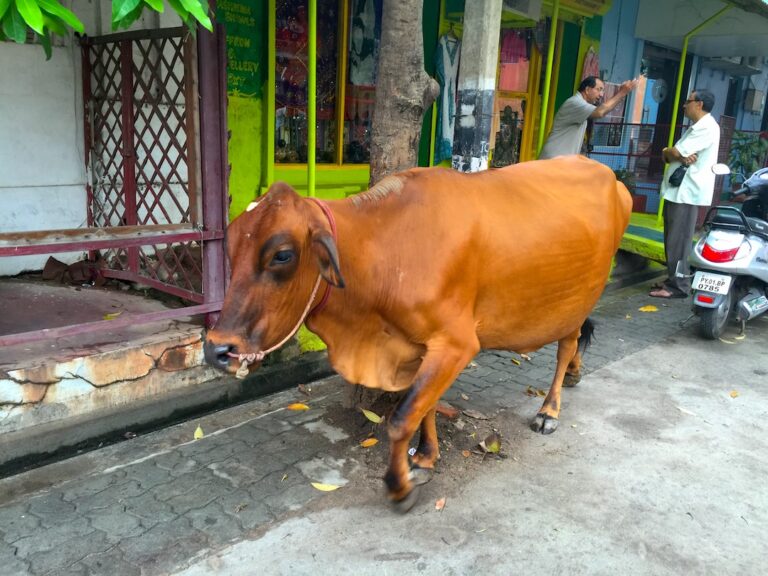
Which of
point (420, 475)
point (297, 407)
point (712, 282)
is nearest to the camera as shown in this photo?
point (420, 475)

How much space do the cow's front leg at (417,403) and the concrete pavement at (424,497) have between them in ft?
0.51

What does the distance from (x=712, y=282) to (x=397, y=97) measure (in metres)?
3.30

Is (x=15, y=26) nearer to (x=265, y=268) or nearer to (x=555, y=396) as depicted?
(x=265, y=268)

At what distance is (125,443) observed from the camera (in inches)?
136

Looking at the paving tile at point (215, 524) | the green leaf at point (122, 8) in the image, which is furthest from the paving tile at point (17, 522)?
the green leaf at point (122, 8)

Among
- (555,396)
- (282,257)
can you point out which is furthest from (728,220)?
(282,257)

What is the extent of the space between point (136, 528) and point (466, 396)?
2.16 m

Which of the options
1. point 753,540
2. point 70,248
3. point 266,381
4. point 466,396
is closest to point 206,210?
point 70,248

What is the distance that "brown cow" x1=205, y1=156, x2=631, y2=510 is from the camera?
2377mm

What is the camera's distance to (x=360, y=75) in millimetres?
6441

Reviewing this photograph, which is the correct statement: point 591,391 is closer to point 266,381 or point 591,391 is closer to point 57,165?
point 266,381

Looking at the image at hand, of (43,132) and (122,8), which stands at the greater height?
(122,8)

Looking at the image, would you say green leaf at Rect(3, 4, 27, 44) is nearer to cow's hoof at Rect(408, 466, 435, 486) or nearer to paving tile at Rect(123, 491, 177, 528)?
paving tile at Rect(123, 491, 177, 528)

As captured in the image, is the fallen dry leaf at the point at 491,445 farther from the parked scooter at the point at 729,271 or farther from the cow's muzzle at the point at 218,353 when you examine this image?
the parked scooter at the point at 729,271
